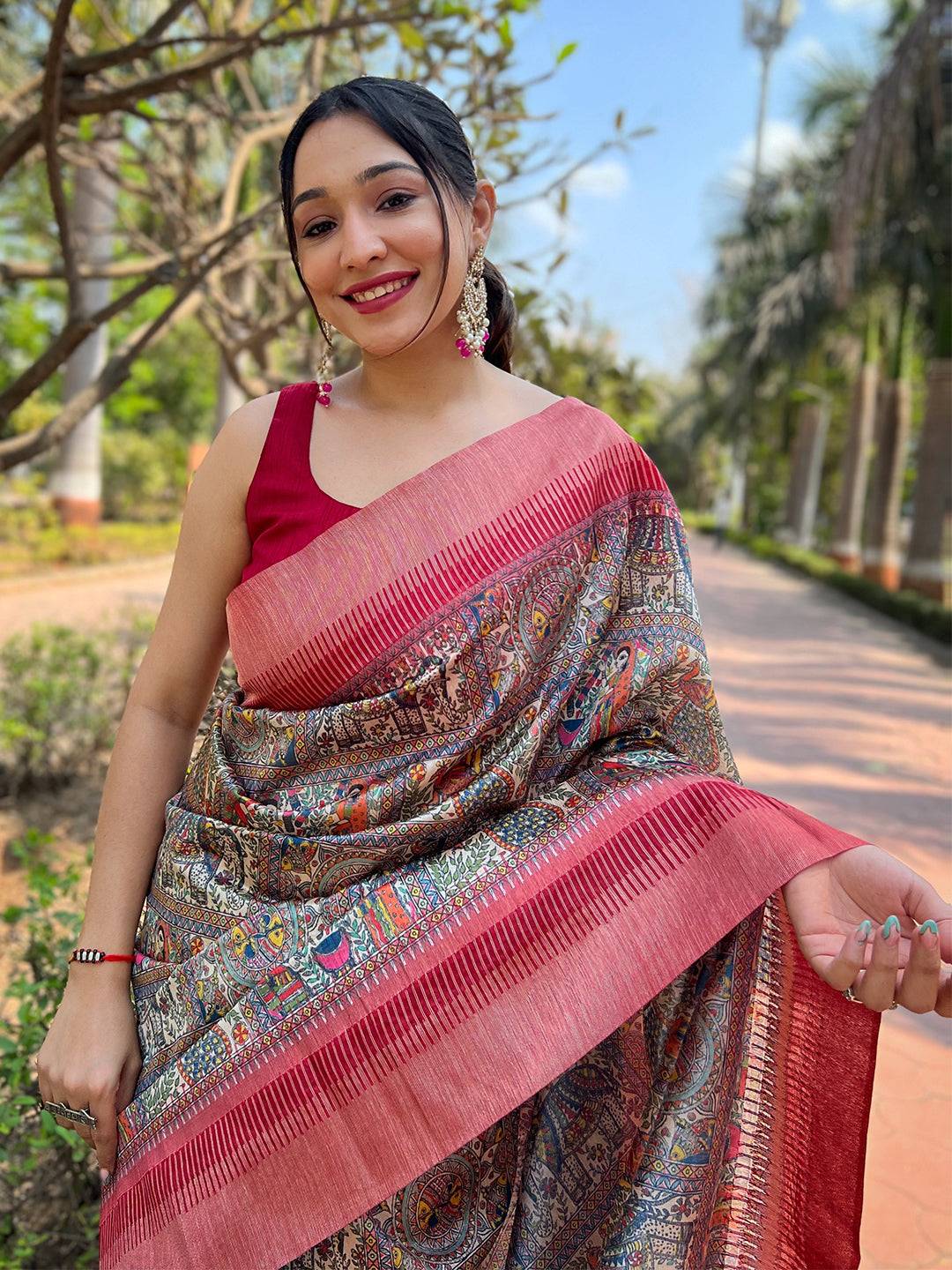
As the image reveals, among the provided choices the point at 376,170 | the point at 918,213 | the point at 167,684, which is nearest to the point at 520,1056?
the point at 167,684

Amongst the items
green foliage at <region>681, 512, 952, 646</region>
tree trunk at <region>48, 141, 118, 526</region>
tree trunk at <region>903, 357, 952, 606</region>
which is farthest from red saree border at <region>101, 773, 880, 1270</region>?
tree trunk at <region>903, 357, 952, 606</region>

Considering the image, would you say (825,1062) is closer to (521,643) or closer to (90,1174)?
(521,643)

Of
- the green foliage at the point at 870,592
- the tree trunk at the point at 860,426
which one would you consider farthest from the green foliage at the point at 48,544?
the tree trunk at the point at 860,426

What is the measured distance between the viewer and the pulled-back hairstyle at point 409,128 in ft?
4.25

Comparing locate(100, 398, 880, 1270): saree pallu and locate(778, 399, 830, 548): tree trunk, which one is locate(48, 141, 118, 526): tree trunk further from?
locate(778, 399, 830, 548): tree trunk

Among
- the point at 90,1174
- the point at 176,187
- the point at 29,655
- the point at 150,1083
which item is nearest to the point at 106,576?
the point at 29,655

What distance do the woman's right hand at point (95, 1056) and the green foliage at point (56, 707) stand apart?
143 inches

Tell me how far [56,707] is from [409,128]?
4.22m

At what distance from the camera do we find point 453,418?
1425 millimetres

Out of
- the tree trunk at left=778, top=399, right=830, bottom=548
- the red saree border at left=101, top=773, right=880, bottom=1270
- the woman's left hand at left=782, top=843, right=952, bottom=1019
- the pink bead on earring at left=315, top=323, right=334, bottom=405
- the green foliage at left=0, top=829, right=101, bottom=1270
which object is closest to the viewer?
the woman's left hand at left=782, top=843, right=952, bottom=1019

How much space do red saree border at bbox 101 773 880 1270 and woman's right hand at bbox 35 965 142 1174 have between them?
0.34 feet

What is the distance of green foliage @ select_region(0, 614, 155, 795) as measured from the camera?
4.89 m

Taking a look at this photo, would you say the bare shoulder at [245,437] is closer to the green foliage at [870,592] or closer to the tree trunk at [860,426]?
the green foliage at [870,592]

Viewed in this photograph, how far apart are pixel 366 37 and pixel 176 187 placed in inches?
39.3
